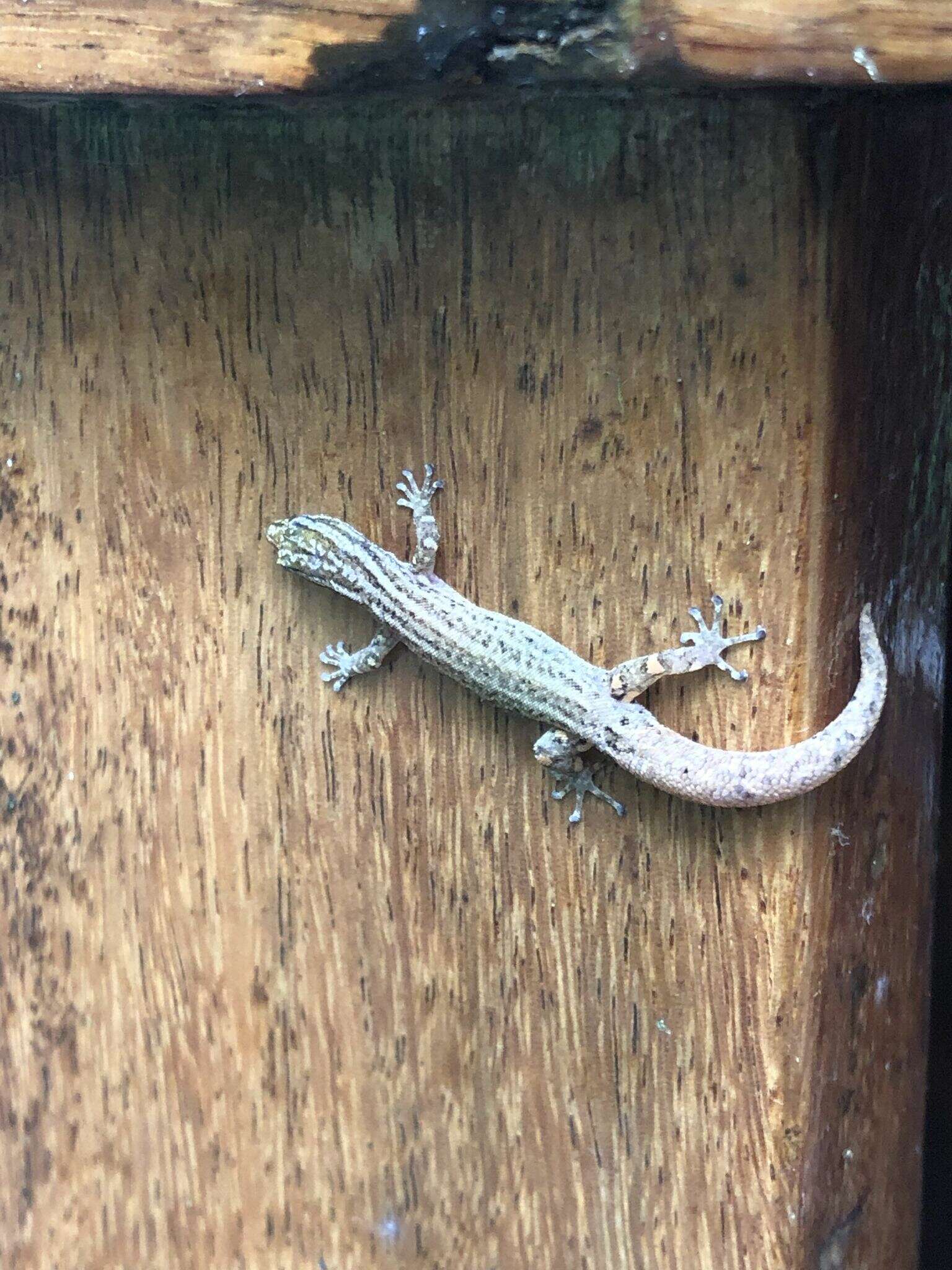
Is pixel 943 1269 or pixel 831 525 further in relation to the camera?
pixel 943 1269

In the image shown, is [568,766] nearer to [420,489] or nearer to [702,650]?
[702,650]

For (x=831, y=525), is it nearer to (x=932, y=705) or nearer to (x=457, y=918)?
(x=932, y=705)

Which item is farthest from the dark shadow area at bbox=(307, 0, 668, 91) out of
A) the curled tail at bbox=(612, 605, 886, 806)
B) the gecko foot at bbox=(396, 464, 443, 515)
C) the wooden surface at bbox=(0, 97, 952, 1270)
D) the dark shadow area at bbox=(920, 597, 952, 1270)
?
the dark shadow area at bbox=(920, 597, 952, 1270)

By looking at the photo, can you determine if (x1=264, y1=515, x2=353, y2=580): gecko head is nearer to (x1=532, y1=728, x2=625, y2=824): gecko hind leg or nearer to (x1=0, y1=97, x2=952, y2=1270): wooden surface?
(x1=0, y1=97, x2=952, y2=1270): wooden surface

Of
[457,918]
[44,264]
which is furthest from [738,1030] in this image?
[44,264]

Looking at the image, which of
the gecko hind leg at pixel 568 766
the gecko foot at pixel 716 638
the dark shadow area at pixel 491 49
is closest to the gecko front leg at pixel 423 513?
the gecko hind leg at pixel 568 766

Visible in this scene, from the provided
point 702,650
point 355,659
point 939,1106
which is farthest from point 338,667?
point 939,1106

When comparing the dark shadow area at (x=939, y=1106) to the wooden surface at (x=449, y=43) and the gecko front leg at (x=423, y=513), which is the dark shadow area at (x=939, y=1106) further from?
the wooden surface at (x=449, y=43)
